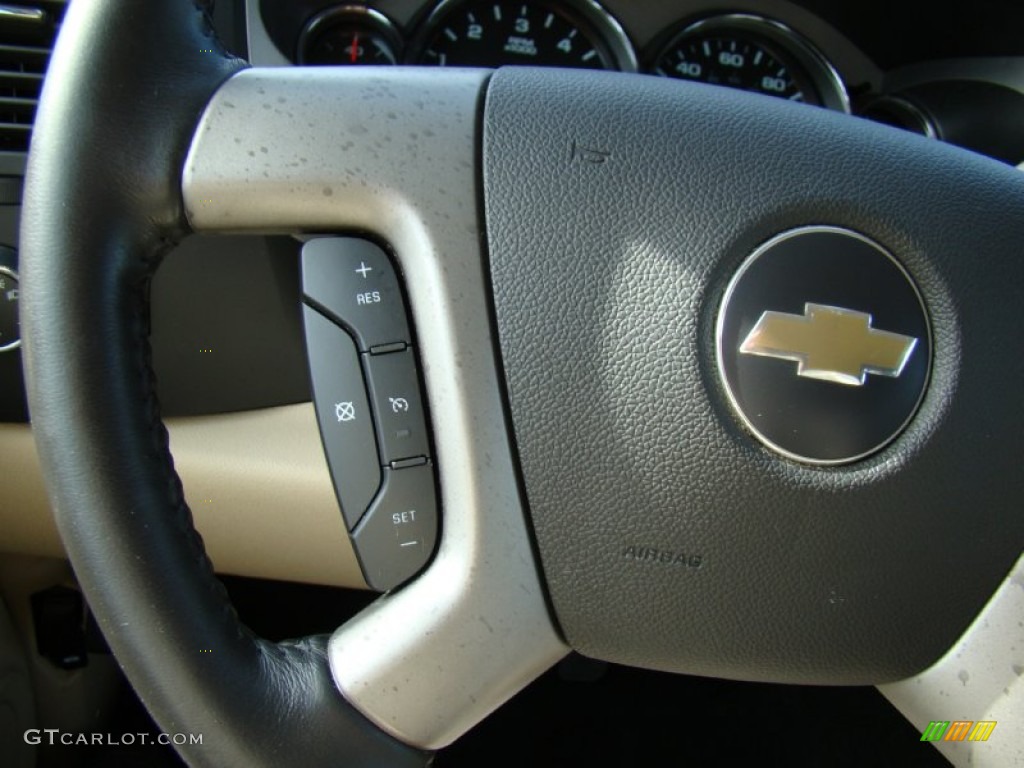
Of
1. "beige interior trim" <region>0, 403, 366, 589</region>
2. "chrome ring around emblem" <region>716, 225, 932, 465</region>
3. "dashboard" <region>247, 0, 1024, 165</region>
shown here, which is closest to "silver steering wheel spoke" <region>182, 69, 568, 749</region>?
"chrome ring around emblem" <region>716, 225, 932, 465</region>

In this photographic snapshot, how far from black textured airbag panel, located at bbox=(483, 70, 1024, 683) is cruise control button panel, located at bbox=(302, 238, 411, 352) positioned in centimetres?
7

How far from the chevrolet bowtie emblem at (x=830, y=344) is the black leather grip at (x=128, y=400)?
356 millimetres

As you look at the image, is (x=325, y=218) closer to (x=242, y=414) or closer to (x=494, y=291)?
(x=494, y=291)

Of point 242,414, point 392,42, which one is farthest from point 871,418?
point 392,42

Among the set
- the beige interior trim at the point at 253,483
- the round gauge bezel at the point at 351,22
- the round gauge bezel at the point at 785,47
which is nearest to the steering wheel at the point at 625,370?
the beige interior trim at the point at 253,483

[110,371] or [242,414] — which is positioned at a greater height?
[110,371]

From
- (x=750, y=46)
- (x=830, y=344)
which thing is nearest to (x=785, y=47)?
(x=750, y=46)

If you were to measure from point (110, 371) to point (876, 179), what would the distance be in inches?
19.4

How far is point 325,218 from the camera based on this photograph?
629mm

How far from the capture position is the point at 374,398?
651 mm

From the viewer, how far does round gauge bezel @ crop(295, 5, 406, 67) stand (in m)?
1.25

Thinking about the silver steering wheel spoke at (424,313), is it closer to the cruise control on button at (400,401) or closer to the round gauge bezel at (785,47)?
the cruise control on button at (400,401)

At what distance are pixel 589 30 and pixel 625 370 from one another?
0.87 metres

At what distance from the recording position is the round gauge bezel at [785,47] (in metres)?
1.36
